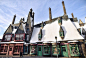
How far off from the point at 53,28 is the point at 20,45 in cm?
1139

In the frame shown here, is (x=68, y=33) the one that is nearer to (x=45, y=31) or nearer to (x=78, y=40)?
(x=78, y=40)

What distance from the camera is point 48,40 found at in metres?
17.0

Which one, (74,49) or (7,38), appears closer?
(74,49)

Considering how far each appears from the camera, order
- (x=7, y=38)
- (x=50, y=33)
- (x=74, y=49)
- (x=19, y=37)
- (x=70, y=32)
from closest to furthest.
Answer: (x=74, y=49), (x=70, y=32), (x=50, y=33), (x=19, y=37), (x=7, y=38)

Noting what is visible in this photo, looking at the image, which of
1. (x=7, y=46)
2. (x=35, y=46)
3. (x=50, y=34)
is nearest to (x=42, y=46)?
(x=35, y=46)

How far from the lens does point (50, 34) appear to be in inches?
724

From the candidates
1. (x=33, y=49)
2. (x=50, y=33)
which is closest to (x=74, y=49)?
(x=50, y=33)

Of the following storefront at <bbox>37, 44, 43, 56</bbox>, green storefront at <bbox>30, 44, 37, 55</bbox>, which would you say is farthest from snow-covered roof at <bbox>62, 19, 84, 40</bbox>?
green storefront at <bbox>30, 44, 37, 55</bbox>

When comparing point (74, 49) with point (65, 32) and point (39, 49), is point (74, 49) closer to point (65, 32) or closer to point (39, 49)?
point (65, 32)

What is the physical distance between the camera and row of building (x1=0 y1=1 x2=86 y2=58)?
14838 millimetres

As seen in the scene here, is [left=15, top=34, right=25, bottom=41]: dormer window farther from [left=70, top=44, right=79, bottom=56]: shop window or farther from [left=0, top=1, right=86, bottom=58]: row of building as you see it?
[left=70, top=44, right=79, bottom=56]: shop window

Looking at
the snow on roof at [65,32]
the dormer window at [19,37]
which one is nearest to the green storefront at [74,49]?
the snow on roof at [65,32]

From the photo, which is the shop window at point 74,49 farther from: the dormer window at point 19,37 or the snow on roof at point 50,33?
the dormer window at point 19,37

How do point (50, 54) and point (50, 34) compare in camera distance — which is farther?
point (50, 34)
